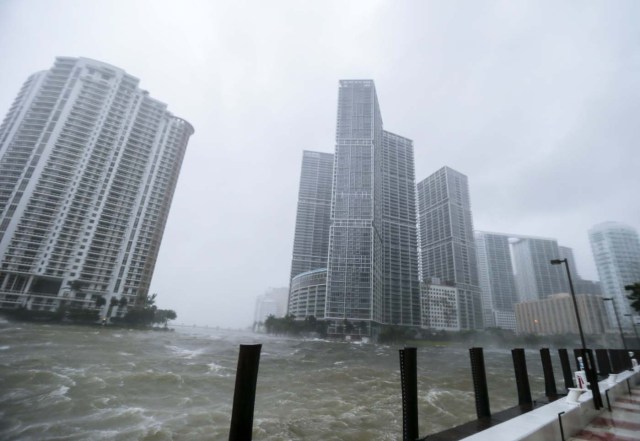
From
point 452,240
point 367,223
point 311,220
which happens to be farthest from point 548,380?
point 452,240

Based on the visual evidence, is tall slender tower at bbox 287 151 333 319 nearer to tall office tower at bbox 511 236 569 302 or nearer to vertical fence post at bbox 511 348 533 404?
vertical fence post at bbox 511 348 533 404

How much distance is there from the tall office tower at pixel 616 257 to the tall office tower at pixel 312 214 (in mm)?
132334

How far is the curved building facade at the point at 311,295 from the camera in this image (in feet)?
399

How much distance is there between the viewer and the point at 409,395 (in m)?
6.12

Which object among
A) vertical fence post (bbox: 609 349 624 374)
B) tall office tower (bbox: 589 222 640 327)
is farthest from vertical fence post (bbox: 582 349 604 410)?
tall office tower (bbox: 589 222 640 327)

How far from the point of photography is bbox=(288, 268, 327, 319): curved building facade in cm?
12162

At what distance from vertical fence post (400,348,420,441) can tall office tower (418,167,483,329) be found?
16905cm

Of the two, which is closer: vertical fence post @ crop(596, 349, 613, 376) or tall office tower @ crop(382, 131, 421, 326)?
vertical fence post @ crop(596, 349, 613, 376)

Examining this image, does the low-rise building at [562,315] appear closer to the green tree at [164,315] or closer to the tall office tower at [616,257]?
the tall office tower at [616,257]

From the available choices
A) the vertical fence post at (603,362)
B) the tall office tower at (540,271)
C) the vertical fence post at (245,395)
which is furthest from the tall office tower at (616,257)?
the vertical fence post at (245,395)

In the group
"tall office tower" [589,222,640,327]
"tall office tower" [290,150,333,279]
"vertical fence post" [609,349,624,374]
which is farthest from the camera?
"tall office tower" [290,150,333,279]

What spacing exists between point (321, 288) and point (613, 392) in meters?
115

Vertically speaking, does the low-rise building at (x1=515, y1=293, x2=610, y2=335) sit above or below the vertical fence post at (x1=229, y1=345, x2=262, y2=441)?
above

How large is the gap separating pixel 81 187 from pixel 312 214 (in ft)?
357
